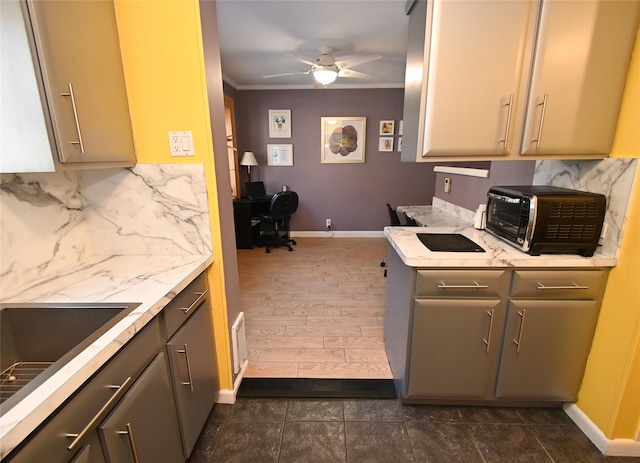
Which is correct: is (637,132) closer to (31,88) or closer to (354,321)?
(354,321)

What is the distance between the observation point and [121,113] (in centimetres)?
133

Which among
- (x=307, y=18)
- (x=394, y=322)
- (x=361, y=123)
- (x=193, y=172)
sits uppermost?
(x=307, y=18)

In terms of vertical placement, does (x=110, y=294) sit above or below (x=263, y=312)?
above

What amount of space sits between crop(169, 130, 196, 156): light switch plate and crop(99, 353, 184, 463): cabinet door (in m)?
0.91

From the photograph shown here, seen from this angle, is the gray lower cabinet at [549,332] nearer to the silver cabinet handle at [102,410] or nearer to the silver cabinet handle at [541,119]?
the silver cabinet handle at [541,119]

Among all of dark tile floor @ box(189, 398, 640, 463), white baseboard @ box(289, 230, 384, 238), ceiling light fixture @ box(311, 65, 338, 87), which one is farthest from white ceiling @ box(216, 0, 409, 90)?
dark tile floor @ box(189, 398, 640, 463)

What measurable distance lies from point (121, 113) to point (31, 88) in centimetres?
40

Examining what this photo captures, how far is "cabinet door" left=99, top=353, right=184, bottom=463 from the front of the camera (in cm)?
87

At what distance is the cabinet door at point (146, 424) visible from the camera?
87 centimetres

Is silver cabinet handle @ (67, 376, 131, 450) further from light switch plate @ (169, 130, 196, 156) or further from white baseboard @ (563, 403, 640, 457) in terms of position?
white baseboard @ (563, 403, 640, 457)

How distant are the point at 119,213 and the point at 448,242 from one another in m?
1.73

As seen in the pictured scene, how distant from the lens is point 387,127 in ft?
16.0

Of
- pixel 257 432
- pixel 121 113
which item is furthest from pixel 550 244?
pixel 121 113

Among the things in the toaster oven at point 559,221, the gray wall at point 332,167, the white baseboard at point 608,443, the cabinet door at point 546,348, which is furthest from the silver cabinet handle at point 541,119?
the gray wall at point 332,167
